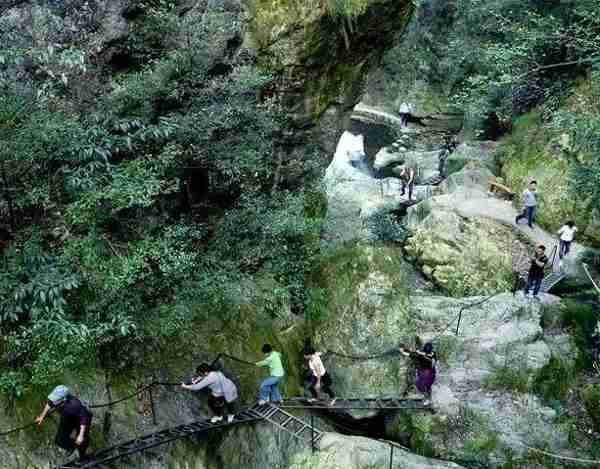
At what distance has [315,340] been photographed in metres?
12.4

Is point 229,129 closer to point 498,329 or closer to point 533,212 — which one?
point 498,329

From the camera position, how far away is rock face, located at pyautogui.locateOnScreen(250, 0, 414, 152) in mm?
11836

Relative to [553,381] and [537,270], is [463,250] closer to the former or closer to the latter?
[537,270]

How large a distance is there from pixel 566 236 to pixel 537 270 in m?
2.65

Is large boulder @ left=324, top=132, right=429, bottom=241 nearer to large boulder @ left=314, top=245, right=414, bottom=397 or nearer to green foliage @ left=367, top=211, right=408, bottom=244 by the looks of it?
green foliage @ left=367, top=211, right=408, bottom=244

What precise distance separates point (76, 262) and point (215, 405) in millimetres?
3421

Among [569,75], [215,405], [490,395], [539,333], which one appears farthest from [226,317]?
[569,75]

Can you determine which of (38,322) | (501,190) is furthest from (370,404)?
(501,190)

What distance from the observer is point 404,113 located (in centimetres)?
3369

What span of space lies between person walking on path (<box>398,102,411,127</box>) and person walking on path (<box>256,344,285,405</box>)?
88.3ft

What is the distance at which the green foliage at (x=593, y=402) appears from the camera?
11219 millimetres

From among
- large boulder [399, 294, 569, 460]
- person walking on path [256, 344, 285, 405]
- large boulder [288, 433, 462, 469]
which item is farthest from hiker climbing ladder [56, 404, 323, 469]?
large boulder [399, 294, 569, 460]

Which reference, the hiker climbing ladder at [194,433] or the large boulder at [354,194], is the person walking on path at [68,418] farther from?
the large boulder at [354,194]

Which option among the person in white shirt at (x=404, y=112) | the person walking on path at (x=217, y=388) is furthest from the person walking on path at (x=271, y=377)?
the person in white shirt at (x=404, y=112)
